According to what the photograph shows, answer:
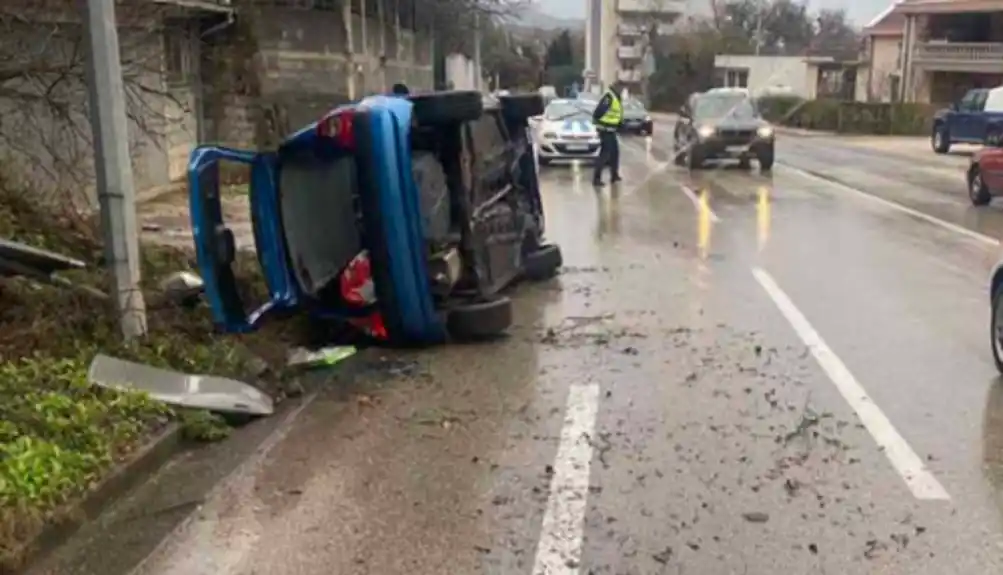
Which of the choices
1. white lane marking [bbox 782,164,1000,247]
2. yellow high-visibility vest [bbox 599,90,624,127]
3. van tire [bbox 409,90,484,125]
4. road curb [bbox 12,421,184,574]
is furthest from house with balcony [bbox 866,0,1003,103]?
road curb [bbox 12,421,184,574]

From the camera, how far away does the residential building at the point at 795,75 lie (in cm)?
7456

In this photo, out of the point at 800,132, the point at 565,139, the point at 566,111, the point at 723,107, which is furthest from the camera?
the point at 800,132

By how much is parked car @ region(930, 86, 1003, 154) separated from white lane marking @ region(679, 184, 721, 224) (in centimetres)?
1599

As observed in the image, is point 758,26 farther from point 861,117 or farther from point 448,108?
point 448,108

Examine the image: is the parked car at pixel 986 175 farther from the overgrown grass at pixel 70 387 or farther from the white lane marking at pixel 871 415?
the overgrown grass at pixel 70 387

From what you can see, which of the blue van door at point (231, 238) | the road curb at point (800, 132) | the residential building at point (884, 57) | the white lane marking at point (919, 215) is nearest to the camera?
the blue van door at point (231, 238)

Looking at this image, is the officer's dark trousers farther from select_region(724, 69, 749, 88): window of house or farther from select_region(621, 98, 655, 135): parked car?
select_region(724, 69, 749, 88): window of house

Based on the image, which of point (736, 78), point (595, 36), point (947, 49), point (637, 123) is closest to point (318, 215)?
point (637, 123)

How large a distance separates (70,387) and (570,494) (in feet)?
9.94

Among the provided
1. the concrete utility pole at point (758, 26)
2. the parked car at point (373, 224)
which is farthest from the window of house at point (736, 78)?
the parked car at point (373, 224)

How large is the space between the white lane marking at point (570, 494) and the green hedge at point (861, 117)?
47277 mm

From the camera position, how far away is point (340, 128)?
8.11 metres

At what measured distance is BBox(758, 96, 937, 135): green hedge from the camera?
5141 centimetres

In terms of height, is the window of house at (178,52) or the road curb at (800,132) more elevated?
the window of house at (178,52)
